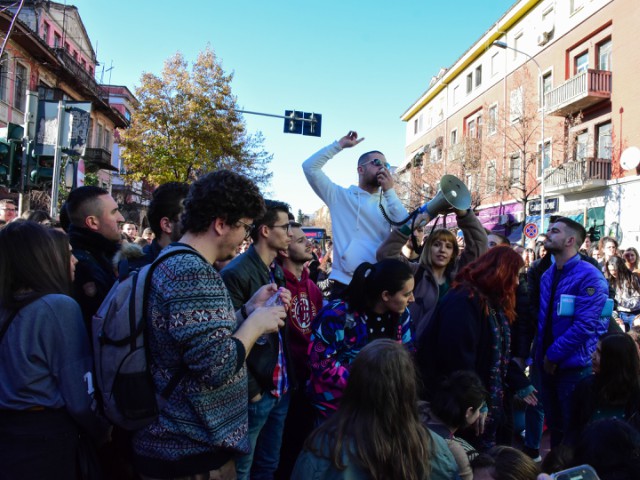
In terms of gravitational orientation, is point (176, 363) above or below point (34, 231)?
below

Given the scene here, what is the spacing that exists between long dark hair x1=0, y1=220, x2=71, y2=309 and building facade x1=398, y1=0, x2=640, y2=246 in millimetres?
17682

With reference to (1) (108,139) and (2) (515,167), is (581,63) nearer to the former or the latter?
(2) (515,167)

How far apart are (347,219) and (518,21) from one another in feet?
92.5

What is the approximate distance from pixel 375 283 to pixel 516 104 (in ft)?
82.0

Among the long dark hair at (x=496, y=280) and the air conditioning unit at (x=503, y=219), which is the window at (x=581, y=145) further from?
the long dark hair at (x=496, y=280)

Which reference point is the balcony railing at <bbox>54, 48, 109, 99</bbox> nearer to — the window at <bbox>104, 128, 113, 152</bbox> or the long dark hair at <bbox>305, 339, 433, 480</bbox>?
the window at <bbox>104, 128, 113, 152</bbox>

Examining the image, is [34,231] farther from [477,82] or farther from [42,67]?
[477,82]

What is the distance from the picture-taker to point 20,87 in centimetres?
2336

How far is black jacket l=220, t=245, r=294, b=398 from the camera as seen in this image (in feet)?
8.33

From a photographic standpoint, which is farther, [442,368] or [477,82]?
[477,82]

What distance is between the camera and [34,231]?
2.26 m

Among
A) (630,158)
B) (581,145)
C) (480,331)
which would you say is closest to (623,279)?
(480,331)

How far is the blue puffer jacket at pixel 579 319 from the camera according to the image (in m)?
4.26

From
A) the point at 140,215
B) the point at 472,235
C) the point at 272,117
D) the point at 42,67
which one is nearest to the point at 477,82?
the point at 272,117
